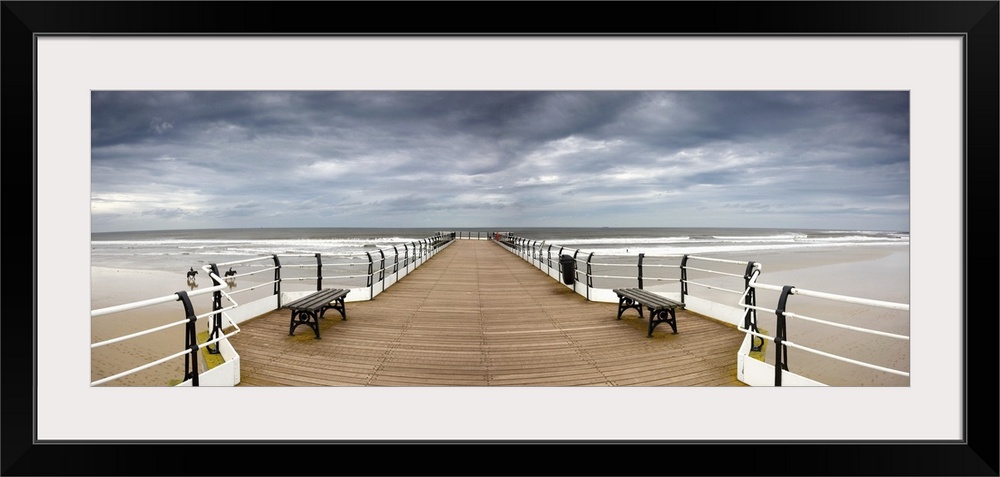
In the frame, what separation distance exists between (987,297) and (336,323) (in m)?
5.63

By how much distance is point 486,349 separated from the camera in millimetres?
4086

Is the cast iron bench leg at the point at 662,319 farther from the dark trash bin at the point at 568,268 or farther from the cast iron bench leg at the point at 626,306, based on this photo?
the dark trash bin at the point at 568,268

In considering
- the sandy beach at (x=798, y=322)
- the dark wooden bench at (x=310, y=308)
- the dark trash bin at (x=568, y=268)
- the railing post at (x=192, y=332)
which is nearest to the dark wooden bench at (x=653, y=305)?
the sandy beach at (x=798, y=322)

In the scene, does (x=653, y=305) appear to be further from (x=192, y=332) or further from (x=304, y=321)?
(x=192, y=332)

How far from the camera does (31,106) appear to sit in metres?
1.91

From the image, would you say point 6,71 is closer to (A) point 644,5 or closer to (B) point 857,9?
(A) point 644,5

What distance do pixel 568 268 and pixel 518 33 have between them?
6.59 metres

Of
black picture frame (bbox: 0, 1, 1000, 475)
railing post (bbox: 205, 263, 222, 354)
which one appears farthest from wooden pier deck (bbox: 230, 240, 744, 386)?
black picture frame (bbox: 0, 1, 1000, 475)

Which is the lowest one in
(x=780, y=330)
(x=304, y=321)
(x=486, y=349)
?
(x=486, y=349)

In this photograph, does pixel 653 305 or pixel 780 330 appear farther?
pixel 653 305

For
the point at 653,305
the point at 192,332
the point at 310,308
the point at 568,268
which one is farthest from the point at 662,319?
the point at 192,332

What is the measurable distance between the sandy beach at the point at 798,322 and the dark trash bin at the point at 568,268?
11.5 ft

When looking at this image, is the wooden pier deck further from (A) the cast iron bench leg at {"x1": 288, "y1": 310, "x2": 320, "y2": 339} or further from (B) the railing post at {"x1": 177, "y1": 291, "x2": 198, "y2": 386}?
(B) the railing post at {"x1": 177, "y1": 291, "x2": 198, "y2": 386}

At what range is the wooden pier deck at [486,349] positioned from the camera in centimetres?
333
